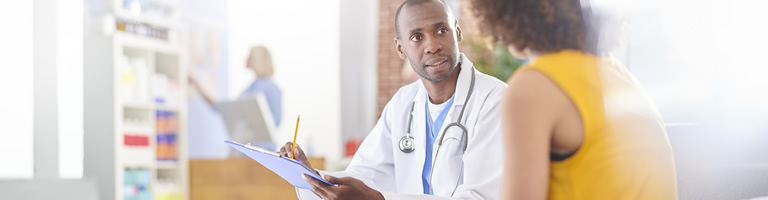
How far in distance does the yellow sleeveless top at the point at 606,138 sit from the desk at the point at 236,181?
325 cm

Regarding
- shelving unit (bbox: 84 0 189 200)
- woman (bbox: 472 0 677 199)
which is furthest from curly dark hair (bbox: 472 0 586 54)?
shelving unit (bbox: 84 0 189 200)

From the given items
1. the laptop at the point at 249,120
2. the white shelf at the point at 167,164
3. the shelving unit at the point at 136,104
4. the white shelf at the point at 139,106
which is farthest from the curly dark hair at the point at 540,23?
the white shelf at the point at 167,164

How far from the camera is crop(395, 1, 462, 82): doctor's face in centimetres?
181

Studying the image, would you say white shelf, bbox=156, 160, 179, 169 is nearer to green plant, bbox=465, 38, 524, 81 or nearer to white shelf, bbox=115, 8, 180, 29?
white shelf, bbox=115, 8, 180, 29

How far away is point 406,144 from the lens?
1.85 meters

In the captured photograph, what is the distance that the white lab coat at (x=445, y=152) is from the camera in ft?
5.10

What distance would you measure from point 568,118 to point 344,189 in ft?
2.36

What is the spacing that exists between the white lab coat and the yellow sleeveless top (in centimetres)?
56

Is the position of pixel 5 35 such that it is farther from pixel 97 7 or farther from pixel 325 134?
pixel 325 134

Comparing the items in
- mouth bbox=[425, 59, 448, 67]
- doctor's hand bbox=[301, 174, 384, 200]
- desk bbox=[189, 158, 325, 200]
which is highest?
mouth bbox=[425, 59, 448, 67]

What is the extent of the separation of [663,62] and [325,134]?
11.3 ft

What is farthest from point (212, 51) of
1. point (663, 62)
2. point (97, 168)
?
point (663, 62)

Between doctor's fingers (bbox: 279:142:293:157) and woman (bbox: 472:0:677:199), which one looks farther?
doctor's fingers (bbox: 279:142:293:157)

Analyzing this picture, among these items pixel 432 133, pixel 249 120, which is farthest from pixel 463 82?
pixel 249 120
